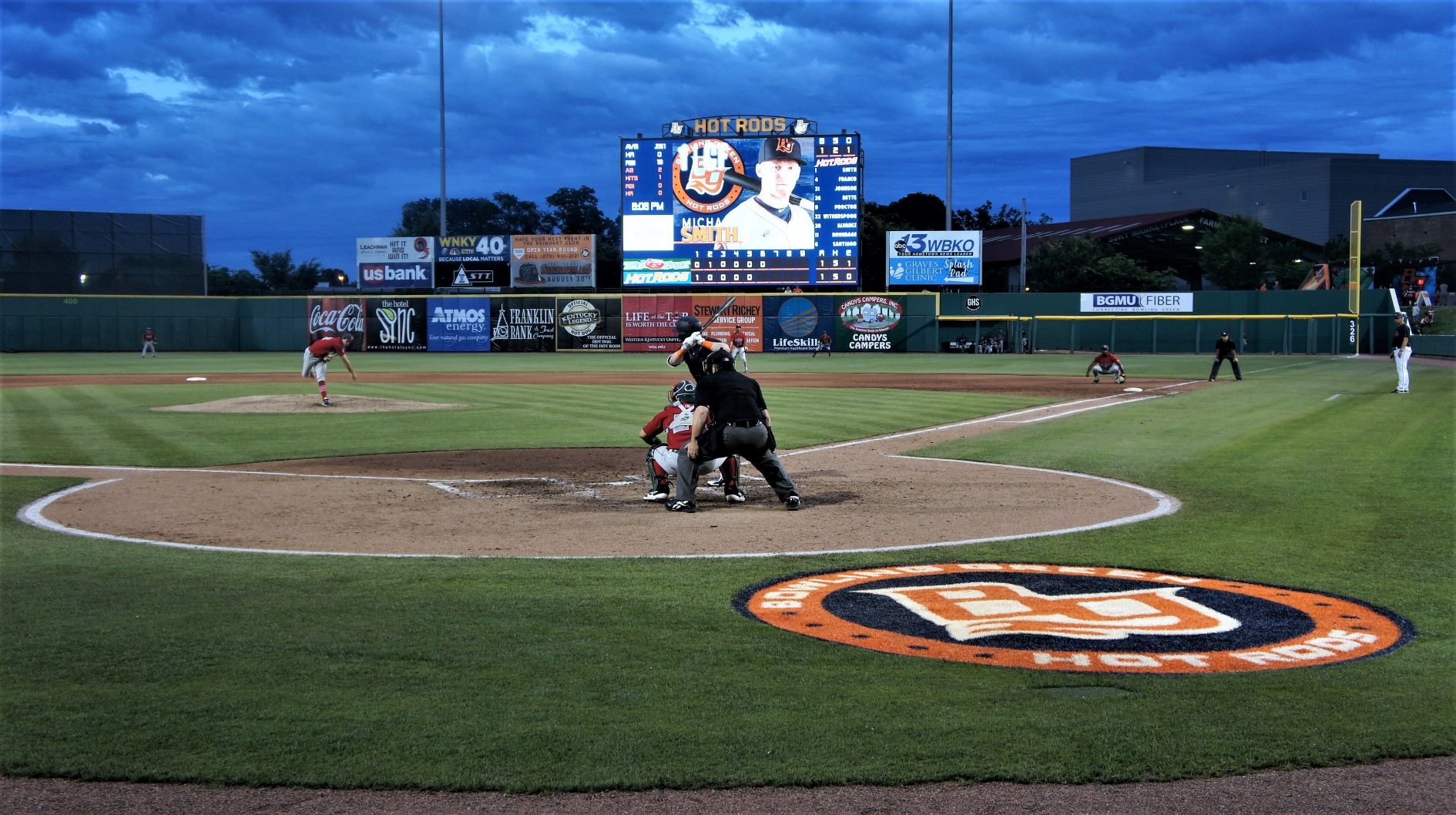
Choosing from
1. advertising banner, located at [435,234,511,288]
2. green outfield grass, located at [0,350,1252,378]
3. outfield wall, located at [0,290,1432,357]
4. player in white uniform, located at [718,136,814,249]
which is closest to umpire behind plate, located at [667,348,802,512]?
green outfield grass, located at [0,350,1252,378]

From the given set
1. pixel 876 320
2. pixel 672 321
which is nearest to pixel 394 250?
pixel 672 321

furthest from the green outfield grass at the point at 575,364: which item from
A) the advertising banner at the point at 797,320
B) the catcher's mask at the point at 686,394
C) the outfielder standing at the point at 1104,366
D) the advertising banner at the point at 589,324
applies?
the catcher's mask at the point at 686,394

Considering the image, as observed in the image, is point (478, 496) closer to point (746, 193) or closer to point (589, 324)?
point (746, 193)

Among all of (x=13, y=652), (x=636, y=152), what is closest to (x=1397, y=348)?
(x=13, y=652)

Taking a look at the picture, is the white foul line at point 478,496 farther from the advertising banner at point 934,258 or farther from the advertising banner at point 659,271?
the advertising banner at point 934,258

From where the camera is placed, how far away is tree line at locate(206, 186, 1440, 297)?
71.1 meters

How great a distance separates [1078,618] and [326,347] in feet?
63.5

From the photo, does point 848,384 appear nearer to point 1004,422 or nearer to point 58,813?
point 1004,422

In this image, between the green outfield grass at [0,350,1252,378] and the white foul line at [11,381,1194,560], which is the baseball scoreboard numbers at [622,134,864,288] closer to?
the green outfield grass at [0,350,1252,378]

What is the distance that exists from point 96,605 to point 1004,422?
52.3 ft

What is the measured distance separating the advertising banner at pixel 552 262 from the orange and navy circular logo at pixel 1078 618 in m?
55.8

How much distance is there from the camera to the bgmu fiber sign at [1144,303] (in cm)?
5675

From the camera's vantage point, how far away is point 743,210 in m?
54.5

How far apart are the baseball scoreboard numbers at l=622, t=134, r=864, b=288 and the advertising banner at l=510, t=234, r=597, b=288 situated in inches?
285
